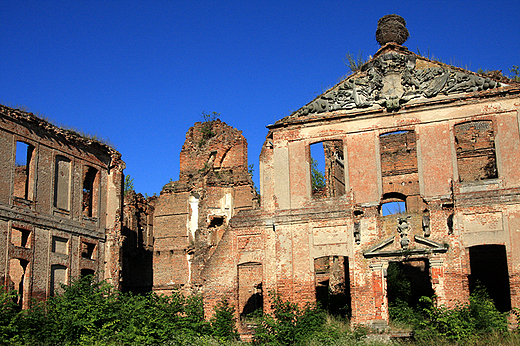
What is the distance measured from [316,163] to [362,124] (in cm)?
2341

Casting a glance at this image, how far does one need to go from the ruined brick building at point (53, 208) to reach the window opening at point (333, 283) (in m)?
7.69

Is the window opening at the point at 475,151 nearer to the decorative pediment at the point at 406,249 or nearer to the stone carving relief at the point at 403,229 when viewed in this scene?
the stone carving relief at the point at 403,229

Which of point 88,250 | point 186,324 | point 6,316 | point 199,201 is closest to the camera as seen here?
point 6,316

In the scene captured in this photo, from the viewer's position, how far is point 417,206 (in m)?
23.6

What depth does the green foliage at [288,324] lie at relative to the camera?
1575 centimetres

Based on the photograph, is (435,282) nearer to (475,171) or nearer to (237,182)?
(475,171)

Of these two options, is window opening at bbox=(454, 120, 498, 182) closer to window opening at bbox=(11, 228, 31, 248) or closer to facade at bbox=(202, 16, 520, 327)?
facade at bbox=(202, 16, 520, 327)

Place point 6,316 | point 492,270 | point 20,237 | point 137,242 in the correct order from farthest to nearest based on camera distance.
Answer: point 137,242 < point 492,270 < point 20,237 < point 6,316

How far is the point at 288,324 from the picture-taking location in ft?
52.3

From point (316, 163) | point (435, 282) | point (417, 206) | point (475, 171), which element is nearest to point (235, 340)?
point (435, 282)

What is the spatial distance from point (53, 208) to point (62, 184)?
40.1 inches

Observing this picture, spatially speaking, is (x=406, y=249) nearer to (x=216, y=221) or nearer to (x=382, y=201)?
(x=382, y=201)

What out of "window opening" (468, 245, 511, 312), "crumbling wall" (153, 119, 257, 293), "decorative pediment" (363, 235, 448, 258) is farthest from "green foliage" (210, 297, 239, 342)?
"window opening" (468, 245, 511, 312)

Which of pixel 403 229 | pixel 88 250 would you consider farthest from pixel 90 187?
pixel 403 229
